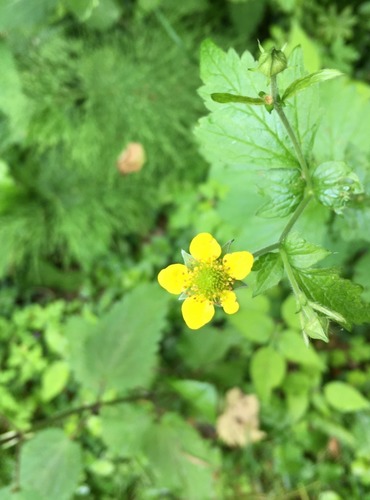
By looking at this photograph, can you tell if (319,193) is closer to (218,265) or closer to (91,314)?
(218,265)

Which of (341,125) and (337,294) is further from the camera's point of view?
(341,125)

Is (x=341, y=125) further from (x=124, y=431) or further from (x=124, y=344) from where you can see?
(x=124, y=431)

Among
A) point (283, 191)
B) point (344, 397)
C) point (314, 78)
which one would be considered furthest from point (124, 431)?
point (314, 78)

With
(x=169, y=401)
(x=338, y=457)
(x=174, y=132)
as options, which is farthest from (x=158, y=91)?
(x=338, y=457)

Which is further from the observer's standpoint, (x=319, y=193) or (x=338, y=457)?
(x=338, y=457)

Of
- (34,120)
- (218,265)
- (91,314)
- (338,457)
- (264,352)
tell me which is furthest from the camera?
(91,314)

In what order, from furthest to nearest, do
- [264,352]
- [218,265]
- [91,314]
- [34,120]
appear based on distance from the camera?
[91,314], [34,120], [264,352], [218,265]

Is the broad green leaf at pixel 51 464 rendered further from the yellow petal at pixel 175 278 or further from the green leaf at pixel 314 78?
the green leaf at pixel 314 78
